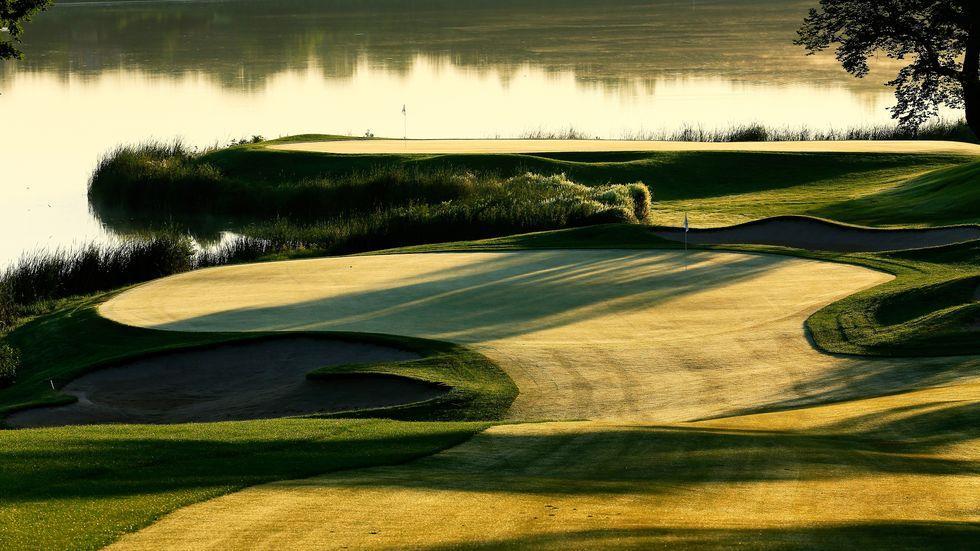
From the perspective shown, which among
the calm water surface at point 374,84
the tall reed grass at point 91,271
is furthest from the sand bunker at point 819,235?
the calm water surface at point 374,84

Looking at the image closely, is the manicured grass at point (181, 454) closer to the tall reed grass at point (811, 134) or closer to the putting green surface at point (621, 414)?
the putting green surface at point (621, 414)

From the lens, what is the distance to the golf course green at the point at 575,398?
895 cm

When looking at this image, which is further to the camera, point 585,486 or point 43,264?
point 43,264

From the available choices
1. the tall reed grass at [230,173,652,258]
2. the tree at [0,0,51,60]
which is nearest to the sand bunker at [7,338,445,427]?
the tall reed grass at [230,173,652,258]

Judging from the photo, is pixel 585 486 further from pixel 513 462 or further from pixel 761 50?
pixel 761 50

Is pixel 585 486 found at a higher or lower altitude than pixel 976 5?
lower

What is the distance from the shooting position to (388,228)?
3212 centimetres

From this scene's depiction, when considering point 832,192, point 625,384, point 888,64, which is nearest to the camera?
point 625,384

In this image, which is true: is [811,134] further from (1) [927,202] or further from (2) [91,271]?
(2) [91,271]

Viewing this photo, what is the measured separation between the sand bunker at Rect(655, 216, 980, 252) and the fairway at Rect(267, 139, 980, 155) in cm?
1435

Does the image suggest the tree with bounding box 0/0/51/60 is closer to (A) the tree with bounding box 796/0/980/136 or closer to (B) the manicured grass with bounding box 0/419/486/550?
(A) the tree with bounding box 796/0/980/136

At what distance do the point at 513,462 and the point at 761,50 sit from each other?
87.3 meters

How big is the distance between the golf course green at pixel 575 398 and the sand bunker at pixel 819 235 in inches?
2.7

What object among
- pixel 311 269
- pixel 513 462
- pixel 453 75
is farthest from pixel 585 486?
pixel 453 75
